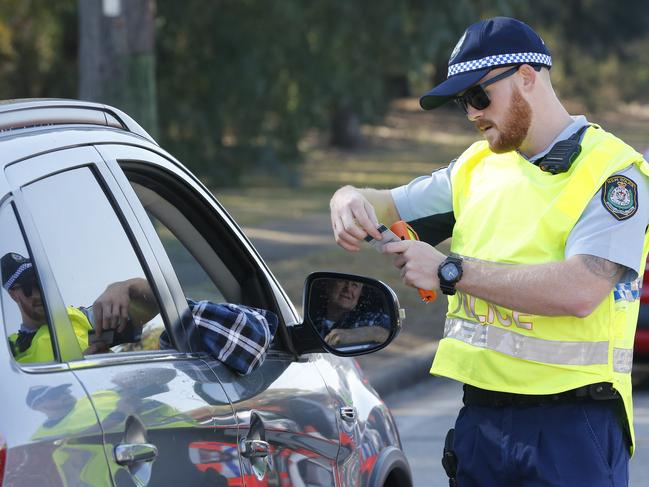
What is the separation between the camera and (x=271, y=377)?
3.19 meters

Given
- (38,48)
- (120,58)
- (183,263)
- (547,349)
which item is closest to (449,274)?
(547,349)

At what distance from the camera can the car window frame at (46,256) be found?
7.95 feet

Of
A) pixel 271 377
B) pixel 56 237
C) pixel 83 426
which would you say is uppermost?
pixel 56 237

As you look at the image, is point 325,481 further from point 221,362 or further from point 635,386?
point 635,386

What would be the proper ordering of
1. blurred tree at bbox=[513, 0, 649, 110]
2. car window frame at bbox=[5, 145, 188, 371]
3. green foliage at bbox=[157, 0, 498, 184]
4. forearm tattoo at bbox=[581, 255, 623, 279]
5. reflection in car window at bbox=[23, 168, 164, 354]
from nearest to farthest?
car window frame at bbox=[5, 145, 188, 371]
reflection in car window at bbox=[23, 168, 164, 354]
forearm tattoo at bbox=[581, 255, 623, 279]
green foliage at bbox=[157, 0, 498, 184]
blurred tree at bbox=[513, 0, 649, 110]

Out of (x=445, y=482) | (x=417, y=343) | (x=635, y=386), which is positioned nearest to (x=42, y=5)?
(x=417, y=343)

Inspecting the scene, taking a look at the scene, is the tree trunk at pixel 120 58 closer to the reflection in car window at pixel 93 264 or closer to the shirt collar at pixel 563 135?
the shirt collar at pixel 563 135

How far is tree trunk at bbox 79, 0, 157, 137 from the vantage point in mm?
10719

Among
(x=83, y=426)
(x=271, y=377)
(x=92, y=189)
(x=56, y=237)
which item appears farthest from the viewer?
(x=271, y=377)

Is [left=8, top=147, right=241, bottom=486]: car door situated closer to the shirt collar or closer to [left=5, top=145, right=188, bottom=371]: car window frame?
[left=5, top=145, right=188, bottom=371]: car window frame

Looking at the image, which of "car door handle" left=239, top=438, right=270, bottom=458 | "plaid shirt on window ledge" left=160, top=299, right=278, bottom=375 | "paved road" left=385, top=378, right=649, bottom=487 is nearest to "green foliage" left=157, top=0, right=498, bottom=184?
"paved road" left=385, top=378, right=649, bottom=487

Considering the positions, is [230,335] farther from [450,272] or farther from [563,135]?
[563,135]

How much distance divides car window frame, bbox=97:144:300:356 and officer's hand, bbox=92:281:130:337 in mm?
144

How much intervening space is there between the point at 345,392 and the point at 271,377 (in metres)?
0.48
